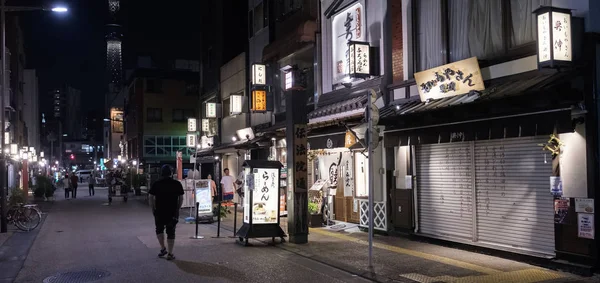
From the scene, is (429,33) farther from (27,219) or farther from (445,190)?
(27,219)

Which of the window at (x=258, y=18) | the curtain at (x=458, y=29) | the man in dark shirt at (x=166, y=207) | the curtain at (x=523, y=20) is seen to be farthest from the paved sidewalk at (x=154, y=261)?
the window at (x=258, y=18)

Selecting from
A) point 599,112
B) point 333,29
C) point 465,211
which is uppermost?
point 333,29

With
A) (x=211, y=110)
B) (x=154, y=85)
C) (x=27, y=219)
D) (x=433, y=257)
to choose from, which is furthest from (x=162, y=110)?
(x=433, y=257)

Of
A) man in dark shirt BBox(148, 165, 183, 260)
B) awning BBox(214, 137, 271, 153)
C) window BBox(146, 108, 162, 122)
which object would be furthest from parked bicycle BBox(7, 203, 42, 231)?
window BBox(146, 108, 162, 122)

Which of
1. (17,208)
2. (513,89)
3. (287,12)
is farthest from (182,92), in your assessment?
(513,89)

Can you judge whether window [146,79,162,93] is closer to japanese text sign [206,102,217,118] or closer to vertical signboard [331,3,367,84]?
japanese text sign [206,102,217,118]

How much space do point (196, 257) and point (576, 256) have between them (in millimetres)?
7505

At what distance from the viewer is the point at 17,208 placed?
18.1 metres

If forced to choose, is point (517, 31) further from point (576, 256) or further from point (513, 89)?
point (576, 256)

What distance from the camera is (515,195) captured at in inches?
436

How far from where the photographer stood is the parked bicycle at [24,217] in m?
17.8

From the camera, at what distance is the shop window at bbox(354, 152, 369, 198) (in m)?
16.9

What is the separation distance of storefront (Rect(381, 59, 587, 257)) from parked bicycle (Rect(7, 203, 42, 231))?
1190 cm

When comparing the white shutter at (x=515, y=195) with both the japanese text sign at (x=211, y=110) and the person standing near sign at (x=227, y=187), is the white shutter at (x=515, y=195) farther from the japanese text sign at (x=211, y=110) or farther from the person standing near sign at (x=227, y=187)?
the japanese text sign at (x=211, y=110)
